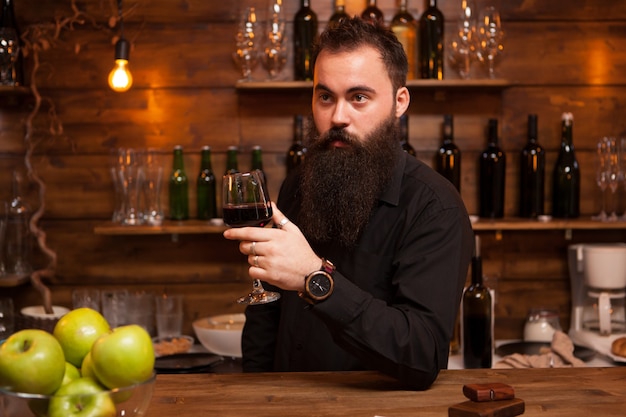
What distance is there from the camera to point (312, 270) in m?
1.45

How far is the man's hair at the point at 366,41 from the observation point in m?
1.87

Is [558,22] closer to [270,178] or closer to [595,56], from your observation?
[595,56]

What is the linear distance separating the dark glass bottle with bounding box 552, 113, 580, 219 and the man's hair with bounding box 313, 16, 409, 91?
4.49 ft

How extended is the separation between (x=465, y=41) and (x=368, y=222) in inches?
53.0

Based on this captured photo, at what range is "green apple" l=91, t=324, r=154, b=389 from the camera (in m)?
1.04

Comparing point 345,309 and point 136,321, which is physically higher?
point 345,309

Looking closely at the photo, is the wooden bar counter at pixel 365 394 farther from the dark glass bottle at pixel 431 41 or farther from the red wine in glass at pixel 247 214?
the dark glass bottle at pixel 431 41

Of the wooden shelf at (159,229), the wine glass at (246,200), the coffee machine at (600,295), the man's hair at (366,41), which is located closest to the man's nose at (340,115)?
the man's hair at (366,41)

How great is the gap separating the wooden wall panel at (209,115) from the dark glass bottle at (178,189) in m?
0.05

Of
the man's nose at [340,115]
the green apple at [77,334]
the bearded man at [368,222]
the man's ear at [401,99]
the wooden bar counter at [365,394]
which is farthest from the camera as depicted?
the man's ear at [401,99]

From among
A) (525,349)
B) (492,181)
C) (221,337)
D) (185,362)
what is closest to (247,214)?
(185,362)

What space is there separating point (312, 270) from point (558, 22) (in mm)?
2090

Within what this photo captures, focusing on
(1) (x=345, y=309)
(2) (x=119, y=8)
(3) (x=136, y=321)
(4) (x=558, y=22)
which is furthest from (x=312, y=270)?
(4) (x=558, y=22)

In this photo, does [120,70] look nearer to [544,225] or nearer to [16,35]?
[16,35]
